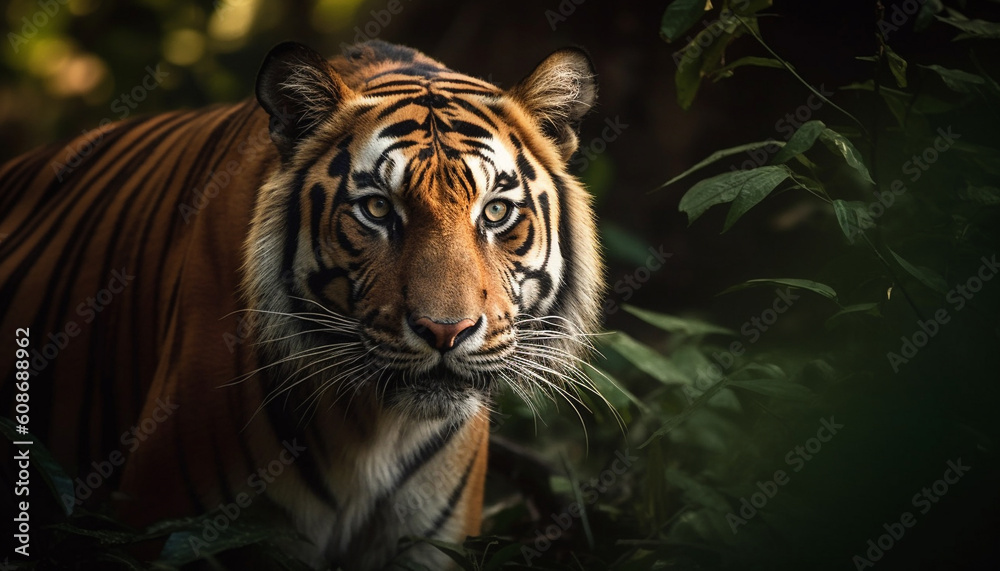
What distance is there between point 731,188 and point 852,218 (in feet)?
0.90

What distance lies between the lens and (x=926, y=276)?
6.06ft

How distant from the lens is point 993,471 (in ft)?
5.52

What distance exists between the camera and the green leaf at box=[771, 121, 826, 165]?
5.91 ft

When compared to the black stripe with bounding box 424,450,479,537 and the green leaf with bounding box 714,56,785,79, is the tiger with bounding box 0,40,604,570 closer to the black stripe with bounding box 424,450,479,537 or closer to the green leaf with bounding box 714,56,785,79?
the black stripe with bounding box 424,450,479,537

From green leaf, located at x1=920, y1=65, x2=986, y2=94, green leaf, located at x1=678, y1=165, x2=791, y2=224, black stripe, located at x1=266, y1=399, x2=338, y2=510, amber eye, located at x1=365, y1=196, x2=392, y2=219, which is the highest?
green leaf, located at x1=920, y1=65, x2=986, y2=94

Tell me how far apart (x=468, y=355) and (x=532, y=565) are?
0.56 m

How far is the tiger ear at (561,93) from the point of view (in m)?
2.21

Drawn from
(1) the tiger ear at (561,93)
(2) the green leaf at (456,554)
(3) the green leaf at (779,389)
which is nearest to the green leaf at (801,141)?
(3) the green leaf at (779,389)

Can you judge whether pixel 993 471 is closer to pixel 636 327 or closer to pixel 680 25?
pixel 680 25

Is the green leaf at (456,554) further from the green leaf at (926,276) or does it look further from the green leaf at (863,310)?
the green leaf at (926,276)

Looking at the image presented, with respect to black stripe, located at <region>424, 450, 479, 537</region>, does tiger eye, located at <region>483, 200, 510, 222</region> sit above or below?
above

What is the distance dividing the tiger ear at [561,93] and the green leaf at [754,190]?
583 mm

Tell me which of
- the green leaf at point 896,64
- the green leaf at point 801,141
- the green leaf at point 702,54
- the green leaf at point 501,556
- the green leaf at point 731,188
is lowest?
the green leaf at point 501,556

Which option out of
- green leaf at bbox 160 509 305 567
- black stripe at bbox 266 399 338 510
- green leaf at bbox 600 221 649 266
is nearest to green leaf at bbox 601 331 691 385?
black stripe at bbox 266 399 338 510
